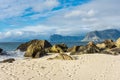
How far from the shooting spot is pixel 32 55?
37.3 meters

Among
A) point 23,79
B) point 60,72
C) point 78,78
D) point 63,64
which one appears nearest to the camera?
point 23,79

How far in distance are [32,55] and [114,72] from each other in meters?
16.1

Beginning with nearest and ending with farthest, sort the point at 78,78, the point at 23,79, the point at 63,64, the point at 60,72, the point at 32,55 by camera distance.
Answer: the point at 23,79
the point at 78,78
the point at 60,72
the point at 63,64
the point at 32,55

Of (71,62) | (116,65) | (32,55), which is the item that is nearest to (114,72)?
(116,65)

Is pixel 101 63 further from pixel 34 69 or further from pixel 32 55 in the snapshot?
pixel 32 55

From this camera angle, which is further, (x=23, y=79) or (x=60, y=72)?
(x=60, y=72)

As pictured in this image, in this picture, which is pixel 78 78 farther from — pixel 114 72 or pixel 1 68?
pixel 1 68

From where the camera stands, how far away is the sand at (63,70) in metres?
20.9

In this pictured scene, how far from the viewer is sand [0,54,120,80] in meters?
20.9

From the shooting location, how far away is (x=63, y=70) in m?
23.6

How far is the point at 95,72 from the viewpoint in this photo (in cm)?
2323

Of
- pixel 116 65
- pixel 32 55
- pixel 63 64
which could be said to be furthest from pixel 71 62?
pixel 32 55

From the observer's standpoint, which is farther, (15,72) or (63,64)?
(63,64)

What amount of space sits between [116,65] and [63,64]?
5.22 meters
